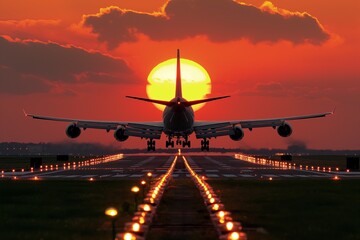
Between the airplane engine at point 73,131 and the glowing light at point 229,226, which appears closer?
the glowing light at point 229,226

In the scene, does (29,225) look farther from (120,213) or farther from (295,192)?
(295,192)

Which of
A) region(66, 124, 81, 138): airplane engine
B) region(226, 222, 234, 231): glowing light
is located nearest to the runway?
region(66, 124, 81, 138): airplane engine

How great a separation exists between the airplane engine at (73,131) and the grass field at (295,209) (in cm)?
4242

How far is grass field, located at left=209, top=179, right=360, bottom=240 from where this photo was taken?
957 inches

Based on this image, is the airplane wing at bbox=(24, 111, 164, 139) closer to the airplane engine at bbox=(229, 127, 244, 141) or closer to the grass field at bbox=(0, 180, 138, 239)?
the airplane engine at bbox=(229, 127, 244, 141)

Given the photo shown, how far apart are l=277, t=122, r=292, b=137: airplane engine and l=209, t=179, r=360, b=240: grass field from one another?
4024 centimetres

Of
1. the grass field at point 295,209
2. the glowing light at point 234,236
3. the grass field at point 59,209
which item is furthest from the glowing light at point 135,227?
the grass field at point 295,209

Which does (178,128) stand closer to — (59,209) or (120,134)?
(120,134)

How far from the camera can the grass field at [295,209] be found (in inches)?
957

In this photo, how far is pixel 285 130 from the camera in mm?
91625

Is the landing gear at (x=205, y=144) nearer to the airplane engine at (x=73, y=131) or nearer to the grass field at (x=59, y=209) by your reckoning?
the airplane engine at (x=73, y=131)

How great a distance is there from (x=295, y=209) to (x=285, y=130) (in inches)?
2352

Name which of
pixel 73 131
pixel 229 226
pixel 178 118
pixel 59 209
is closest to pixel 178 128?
pixel 178 118

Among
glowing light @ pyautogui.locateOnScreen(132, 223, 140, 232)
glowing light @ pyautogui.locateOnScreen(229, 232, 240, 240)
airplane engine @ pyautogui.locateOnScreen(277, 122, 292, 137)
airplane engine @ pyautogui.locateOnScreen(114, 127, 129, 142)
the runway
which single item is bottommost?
glowing light @ pyautogui.locateOnScreen(229, 232, 240, 240)
